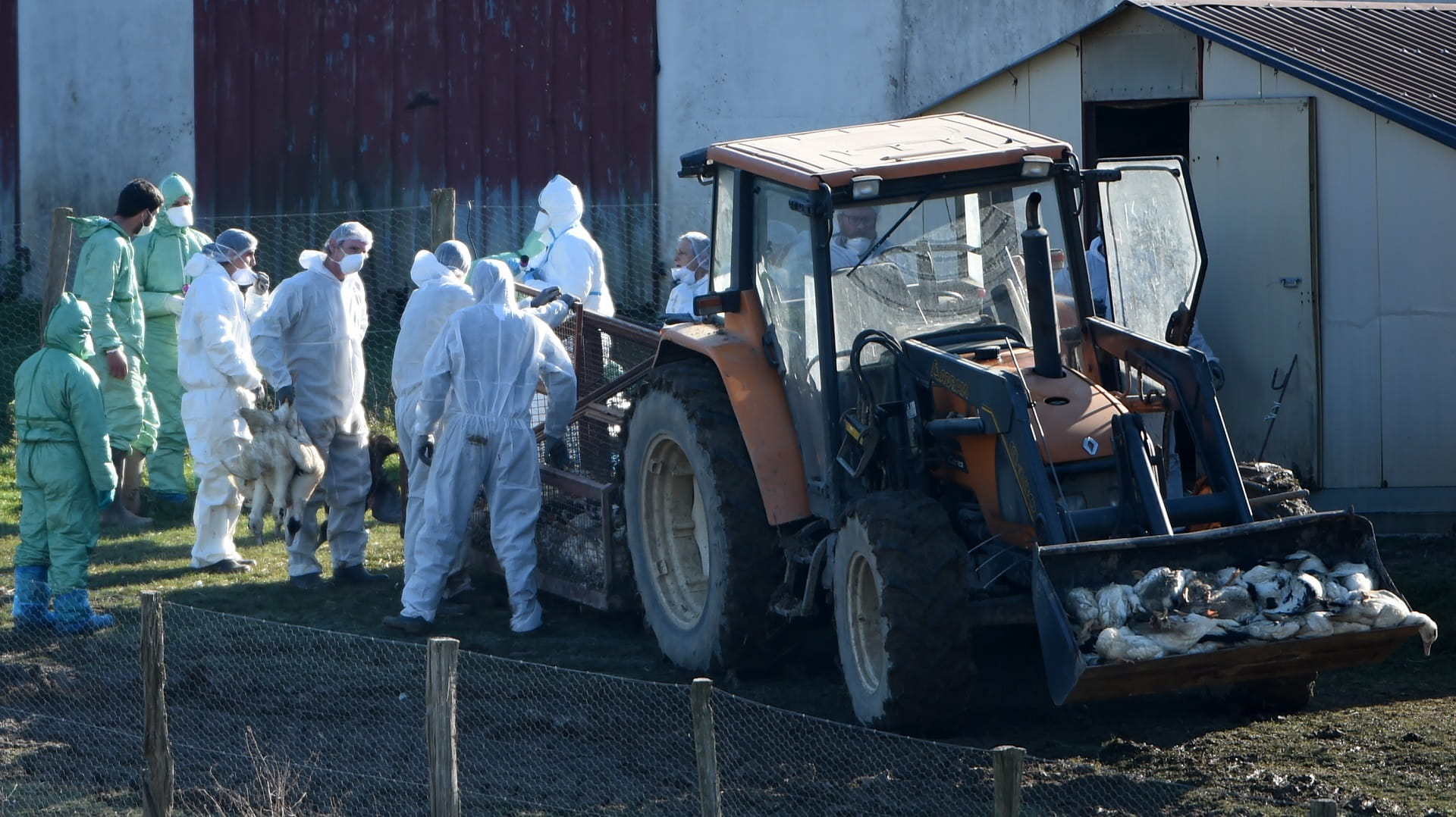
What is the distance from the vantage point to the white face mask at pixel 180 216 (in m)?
10.6

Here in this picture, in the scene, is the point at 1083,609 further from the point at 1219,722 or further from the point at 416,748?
the point at 416,748

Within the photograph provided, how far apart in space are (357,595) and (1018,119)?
5.32m

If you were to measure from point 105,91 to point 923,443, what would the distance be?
474 inches

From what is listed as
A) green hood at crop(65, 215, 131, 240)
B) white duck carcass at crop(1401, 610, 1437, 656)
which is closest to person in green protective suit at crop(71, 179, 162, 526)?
green hood at crop(65, 215, 131, 240)

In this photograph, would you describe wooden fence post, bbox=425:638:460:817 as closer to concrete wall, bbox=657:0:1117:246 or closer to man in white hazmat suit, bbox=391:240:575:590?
man in white hazmat suit, bbox=391:240:575:590

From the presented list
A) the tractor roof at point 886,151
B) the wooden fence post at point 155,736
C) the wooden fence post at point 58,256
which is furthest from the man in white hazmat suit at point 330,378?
the wooden fence post at point 155,736

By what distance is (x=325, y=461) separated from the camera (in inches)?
348

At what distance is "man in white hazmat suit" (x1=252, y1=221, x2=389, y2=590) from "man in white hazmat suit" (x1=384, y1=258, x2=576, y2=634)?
109 cm

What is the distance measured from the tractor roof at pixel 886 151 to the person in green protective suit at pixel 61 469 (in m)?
3.02

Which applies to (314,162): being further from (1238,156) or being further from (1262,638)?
(1262,638)

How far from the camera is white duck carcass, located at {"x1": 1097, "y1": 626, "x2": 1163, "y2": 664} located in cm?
503

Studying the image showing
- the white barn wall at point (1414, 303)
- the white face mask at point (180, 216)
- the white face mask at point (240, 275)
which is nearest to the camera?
the white barn wall at point (1414, 303)

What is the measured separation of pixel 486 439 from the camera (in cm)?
771

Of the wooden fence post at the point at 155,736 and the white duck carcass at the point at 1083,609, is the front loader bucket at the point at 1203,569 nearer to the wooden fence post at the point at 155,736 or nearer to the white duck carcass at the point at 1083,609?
the white duck carcass at the point at 1083,609
